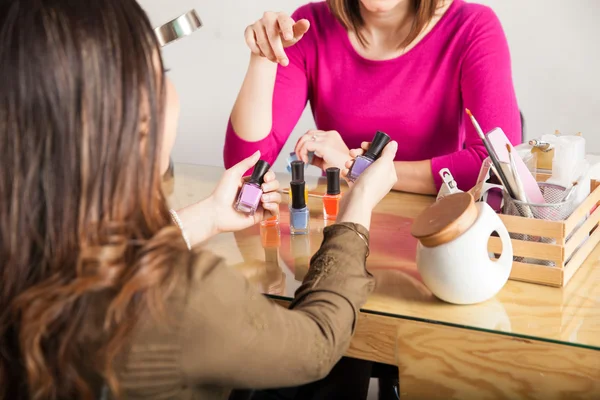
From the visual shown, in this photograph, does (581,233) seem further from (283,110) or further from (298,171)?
(283,110)

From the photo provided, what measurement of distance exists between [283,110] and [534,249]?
27.7 inches

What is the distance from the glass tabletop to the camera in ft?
2.43

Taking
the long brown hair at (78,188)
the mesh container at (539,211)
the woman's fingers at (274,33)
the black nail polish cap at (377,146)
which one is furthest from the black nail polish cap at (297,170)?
the long brown hair at (78,188)

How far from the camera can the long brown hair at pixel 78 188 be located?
0.54 metres

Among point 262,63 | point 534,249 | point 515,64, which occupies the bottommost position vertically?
point 515,64

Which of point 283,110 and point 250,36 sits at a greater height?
point 250,36

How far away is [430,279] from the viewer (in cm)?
78

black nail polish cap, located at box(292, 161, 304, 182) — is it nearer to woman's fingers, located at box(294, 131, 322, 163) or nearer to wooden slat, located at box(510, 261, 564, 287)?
woman's fingers, located at box(294, 131, 322, 163)

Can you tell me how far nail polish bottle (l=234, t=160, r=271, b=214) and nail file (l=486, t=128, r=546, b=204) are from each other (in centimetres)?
35

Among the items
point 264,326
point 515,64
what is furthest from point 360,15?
point 515,64

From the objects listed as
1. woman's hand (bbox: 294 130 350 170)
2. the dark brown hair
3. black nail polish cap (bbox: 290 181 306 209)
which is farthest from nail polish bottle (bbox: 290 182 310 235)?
the dark brown hair

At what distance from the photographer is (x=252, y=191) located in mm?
1021

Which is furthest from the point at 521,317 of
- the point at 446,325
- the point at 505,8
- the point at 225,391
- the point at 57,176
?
the point at 505,8

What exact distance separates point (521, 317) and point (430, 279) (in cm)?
11
